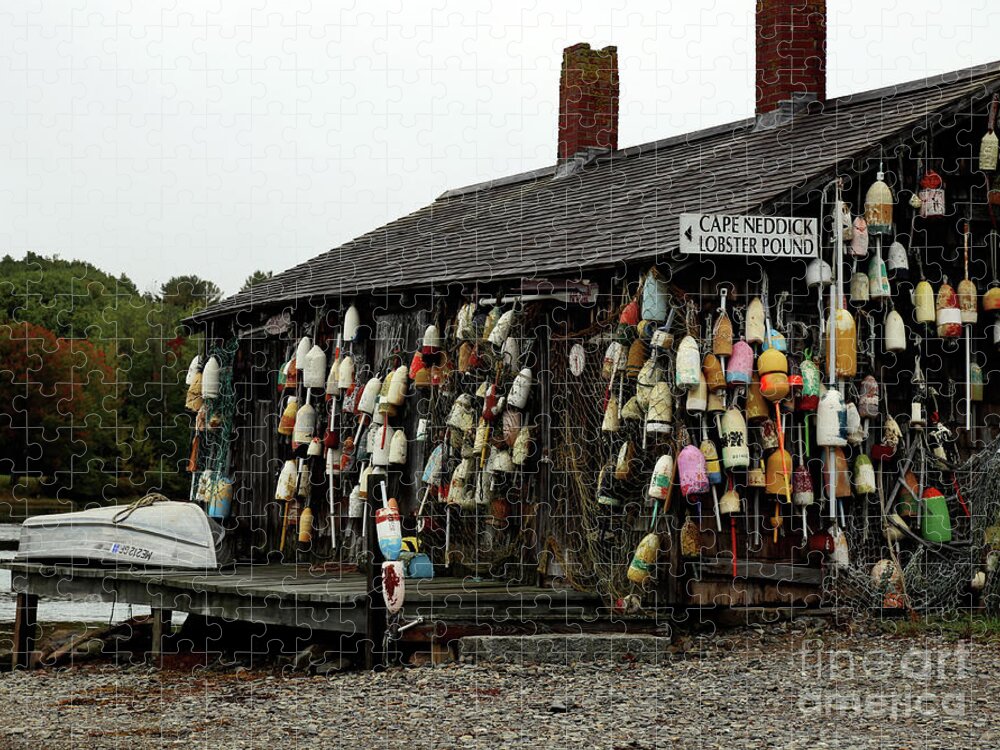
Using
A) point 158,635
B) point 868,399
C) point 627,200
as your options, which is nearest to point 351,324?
point 627,200

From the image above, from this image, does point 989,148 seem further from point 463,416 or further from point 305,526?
point 305,526

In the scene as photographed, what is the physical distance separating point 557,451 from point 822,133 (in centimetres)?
424

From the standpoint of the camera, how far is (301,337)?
18016mm

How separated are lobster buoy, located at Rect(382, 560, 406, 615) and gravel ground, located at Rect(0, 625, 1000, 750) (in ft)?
2.08

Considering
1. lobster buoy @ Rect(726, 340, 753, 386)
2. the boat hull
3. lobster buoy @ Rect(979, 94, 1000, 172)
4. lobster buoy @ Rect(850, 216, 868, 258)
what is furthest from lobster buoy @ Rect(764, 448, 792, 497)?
the boat hull

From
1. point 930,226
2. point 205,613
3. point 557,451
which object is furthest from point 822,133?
point 205,613

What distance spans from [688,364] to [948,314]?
2.80 m

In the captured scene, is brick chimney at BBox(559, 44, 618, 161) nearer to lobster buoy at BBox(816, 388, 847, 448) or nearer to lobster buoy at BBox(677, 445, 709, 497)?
lobster buoy at BBox(816, 388, 847, 448)

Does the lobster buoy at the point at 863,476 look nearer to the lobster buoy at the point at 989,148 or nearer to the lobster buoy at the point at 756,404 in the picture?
the lobster buoy at the point at 756,404

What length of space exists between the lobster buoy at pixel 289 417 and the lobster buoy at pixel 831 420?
21.5ft

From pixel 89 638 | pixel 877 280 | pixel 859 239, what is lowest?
pixel 89 638

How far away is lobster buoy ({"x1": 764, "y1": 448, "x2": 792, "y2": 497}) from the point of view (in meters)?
13.1

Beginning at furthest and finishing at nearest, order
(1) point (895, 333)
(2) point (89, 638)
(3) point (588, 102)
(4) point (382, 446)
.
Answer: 1. (3) point (588, 102)
2. (2) point (89, 638)
3. (4) point (382, 446)
4. (1) point (895, 333)

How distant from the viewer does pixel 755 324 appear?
13.1 meters
